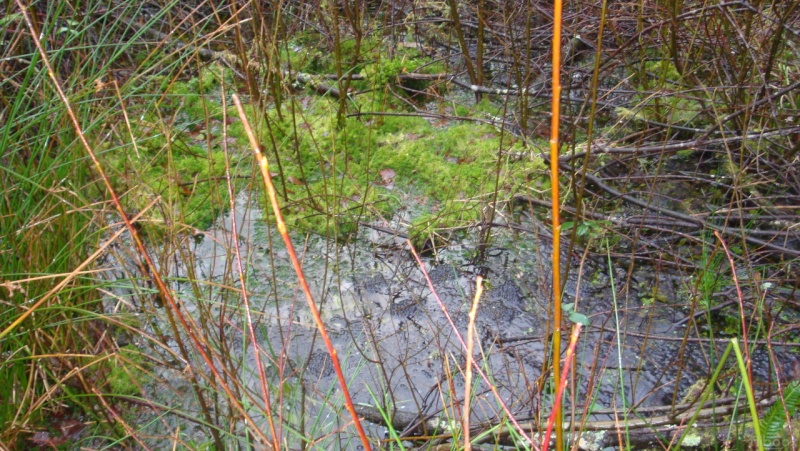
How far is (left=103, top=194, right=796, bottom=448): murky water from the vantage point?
194 centimetres

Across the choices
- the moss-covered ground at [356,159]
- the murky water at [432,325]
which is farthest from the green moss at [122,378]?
the moss-covered ground at [356,159]

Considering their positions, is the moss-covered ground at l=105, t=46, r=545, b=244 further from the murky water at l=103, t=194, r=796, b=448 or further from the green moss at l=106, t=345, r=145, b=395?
the green moss at l=106, t=345, r=145, b=395

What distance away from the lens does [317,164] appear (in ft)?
10.2

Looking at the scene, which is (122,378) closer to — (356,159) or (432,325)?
(432,325)

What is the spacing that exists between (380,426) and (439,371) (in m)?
0.28

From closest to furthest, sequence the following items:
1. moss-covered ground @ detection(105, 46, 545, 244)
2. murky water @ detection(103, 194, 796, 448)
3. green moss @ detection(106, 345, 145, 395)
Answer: murky water @ detection(103, 194, 796, 448) → green moss @ detection(106, 345, 145, 395) → moss-covered ground @ detection(105, 46, 545, 244)

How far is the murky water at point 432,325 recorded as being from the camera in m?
1.94

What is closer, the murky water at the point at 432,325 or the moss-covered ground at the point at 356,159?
the murky water at the point at 432,325

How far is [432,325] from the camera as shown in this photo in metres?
2.24

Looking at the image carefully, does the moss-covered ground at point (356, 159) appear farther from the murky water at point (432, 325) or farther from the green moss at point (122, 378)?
the green moss at point (122, 378)

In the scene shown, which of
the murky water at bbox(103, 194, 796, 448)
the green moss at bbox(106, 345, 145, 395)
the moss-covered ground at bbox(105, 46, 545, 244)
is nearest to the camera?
the murky water at bbox(103, 194, 796, 448)

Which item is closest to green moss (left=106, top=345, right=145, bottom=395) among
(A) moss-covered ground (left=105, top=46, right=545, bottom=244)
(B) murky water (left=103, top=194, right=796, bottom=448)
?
(B) murky water (left=103, top=194, right=796, bottom=448)

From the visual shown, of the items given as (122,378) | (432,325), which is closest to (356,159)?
(432,325)

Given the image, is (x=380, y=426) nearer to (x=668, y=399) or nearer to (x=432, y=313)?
(x=432, y=313)
